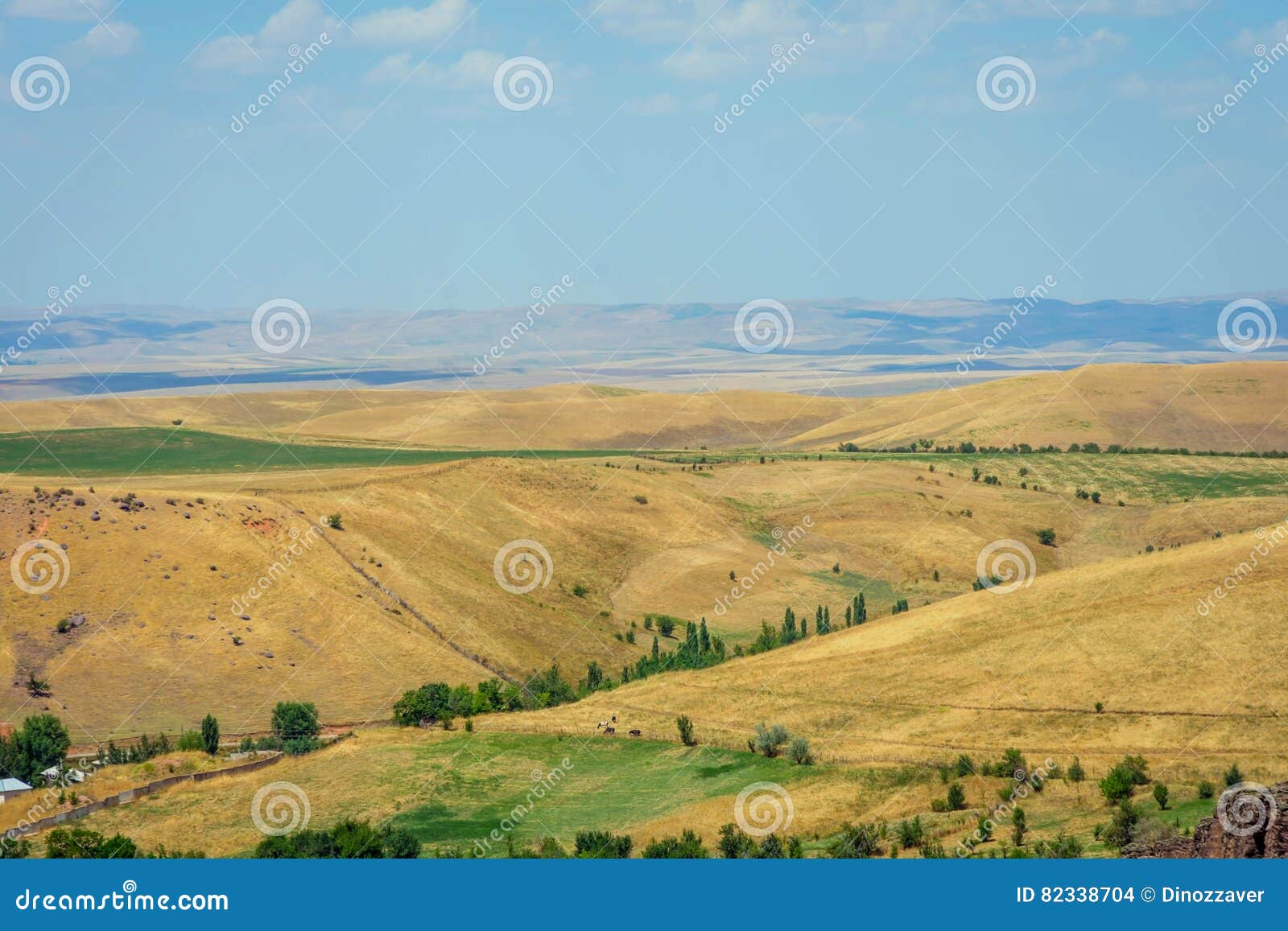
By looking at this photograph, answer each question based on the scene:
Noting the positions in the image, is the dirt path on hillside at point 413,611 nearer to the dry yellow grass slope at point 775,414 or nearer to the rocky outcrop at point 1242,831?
the rocky outcrop at point 1242,831

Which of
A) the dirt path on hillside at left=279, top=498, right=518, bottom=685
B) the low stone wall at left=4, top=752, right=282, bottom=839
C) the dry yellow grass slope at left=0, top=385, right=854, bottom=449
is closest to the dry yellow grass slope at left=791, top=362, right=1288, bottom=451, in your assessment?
the dry yellow grass slope at left=0, top=385, right=854, bottom=449

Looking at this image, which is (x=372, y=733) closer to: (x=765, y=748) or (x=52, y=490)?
(x=765, y=748)

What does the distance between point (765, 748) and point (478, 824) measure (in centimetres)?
958

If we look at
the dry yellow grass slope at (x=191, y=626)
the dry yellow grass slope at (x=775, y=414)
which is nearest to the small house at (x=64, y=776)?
the dry yellow grass slope at (x=191, y=626)

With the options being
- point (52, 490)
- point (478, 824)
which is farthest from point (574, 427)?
point (478, 824)

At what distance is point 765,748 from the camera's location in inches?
1759

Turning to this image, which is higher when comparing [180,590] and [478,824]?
[180,590]

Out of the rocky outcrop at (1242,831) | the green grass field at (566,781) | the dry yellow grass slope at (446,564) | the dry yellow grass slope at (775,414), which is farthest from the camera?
the dry yellow grass slope at (775,414)

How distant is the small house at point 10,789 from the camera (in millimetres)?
42688

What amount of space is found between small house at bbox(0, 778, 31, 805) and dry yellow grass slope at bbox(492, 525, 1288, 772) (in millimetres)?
15959

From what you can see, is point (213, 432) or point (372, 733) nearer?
point (372, 733)

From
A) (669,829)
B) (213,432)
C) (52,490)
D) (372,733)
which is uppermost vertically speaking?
(213,432)

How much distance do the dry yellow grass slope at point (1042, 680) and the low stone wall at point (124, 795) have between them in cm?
919

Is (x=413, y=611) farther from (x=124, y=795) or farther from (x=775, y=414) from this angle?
(x=775, y=414)
